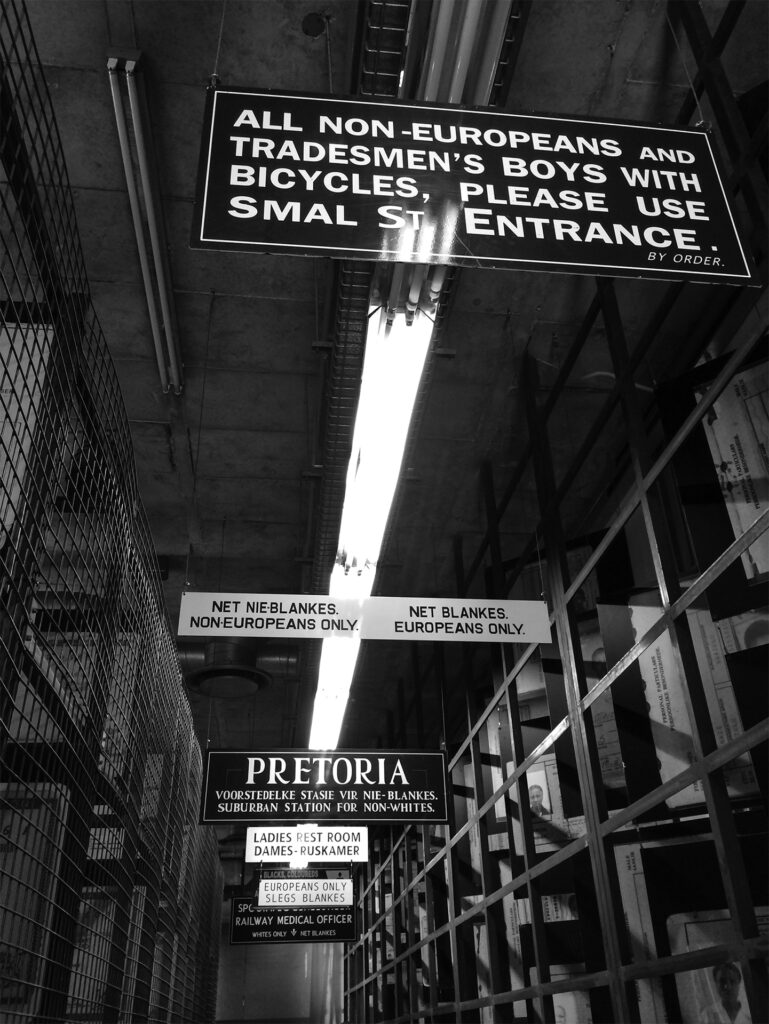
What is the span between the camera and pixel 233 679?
9.91 m

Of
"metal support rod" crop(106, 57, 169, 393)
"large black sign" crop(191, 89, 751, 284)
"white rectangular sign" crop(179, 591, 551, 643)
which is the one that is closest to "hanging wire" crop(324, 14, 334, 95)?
"metal support rod" crop(106, 57, 169, 393)

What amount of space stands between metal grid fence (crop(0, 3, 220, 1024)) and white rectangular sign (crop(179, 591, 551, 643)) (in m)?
0.56

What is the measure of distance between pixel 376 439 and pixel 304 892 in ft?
28.1

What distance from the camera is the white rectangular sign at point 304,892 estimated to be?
10.9 meters

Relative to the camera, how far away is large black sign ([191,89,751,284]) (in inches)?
98.6

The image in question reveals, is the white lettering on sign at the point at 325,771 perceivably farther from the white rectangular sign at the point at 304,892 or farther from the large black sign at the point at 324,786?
the white rectangular sign at the point at 304,892

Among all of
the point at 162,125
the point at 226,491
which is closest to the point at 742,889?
the point at 162,125

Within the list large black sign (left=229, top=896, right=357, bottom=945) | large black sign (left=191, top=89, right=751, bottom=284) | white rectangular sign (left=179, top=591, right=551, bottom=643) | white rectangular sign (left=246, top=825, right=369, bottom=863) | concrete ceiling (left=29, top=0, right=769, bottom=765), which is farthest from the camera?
large black sign (left=229, top=896, right=357, bottom=945)

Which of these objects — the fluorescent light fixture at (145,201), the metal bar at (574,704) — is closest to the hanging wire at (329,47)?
the fluorescent light fixture at (145,201)

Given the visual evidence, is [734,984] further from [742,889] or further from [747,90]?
[747,90]

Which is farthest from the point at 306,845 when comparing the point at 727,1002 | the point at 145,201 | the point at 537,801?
the point at 145,201

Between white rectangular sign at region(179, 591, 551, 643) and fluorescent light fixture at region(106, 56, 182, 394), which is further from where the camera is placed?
white rectangular sign at region(179, 591, 551, 643)

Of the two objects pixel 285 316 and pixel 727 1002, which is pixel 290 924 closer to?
pixel 285 316

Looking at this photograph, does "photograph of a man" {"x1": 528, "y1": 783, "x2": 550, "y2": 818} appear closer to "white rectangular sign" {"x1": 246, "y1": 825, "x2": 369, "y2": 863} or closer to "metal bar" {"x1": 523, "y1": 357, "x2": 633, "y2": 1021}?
"metal bar" {"x1": 523, "y1": 357, "x2": 633, "y2": 1021}
